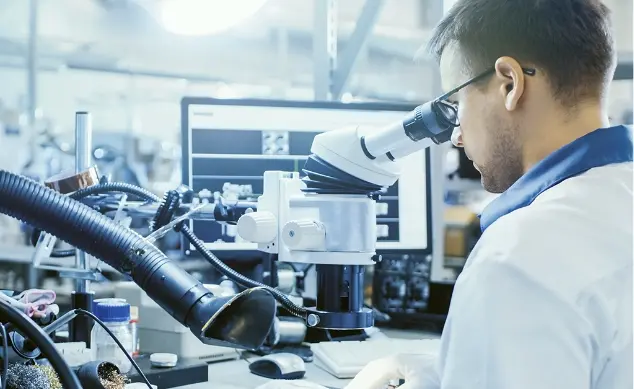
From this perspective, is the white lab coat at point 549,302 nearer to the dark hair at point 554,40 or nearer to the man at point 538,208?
the man at point 538,208

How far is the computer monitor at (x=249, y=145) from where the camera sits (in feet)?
4.59

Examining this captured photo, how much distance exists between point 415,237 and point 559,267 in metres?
0.89

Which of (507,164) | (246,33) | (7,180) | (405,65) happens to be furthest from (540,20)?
(246,33)

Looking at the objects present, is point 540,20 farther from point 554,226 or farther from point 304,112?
point 304,112

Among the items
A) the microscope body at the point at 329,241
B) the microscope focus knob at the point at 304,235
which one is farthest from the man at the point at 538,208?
the microscope focus knob at the point at 304,235

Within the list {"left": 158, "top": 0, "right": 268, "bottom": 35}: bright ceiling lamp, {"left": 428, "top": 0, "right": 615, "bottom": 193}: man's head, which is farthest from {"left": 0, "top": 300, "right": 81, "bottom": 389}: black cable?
{"left": 158, "top": 0, "right": 268, "bottom": 35}: bright ceiling lamp

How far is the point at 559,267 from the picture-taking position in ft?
2.08

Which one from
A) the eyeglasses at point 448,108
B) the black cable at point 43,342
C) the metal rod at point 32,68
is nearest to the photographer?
the black cable at point 43,342

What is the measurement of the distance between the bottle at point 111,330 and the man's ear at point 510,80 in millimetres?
719

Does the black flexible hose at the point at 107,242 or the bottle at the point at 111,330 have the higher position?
the black flexible hose at the point at 107,242

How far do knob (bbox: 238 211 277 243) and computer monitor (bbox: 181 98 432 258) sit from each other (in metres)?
0.39

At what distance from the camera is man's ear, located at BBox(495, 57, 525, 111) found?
82 cm

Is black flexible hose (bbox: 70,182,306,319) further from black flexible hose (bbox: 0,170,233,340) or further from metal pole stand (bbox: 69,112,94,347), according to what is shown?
black flexible hose (bbox: 0,170,233,340)

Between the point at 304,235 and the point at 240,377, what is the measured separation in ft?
1.39
